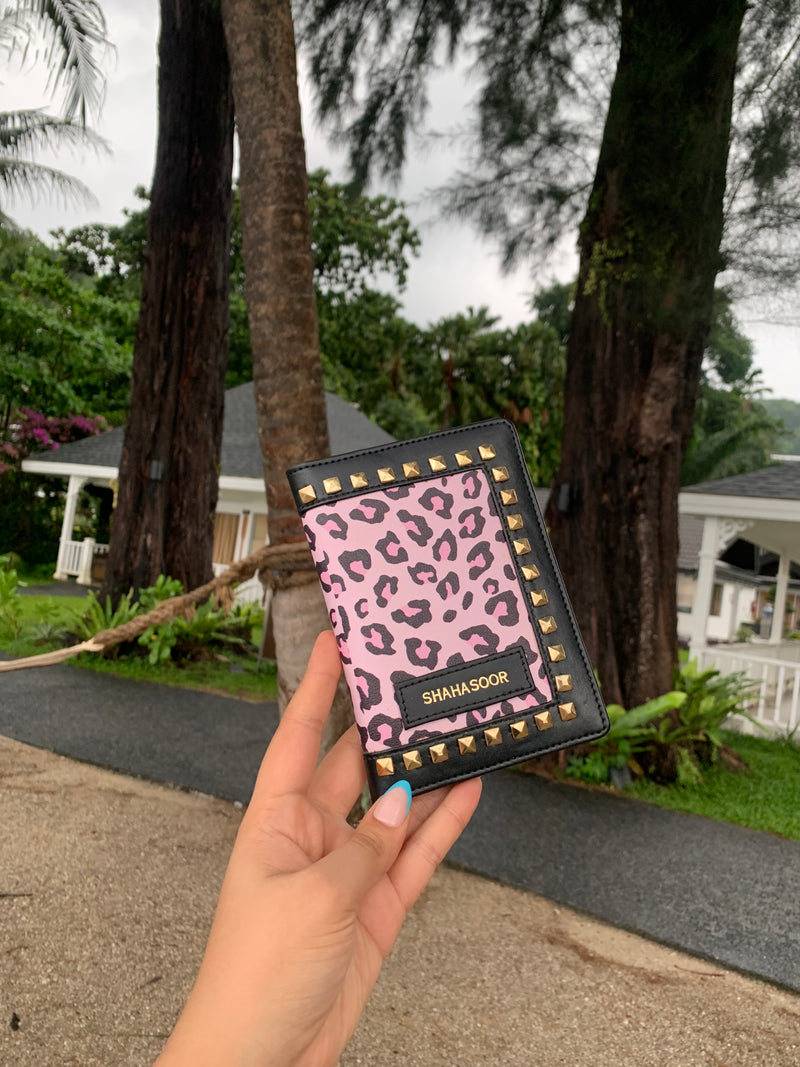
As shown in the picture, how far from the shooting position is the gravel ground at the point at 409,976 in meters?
2.51

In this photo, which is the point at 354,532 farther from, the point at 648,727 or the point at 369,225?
the point at 369,225

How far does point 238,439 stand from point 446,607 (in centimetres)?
1852

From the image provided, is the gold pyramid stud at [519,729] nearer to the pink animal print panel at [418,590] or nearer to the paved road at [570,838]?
the pink animal print panel at [418,590]

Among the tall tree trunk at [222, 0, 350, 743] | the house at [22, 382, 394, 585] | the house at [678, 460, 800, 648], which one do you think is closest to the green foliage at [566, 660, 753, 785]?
the house at [678, 460, 800, 648]

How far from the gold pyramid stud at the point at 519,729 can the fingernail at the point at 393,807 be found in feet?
0.73

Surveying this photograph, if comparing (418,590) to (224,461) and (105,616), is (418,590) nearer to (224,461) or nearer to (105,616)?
(105,616)

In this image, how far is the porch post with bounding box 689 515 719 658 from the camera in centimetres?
1030

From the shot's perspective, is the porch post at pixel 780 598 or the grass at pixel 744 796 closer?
the grass at pixel 744 796

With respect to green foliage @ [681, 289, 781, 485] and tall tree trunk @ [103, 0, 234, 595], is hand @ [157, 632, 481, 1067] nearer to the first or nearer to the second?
tall tree trunk @ [103, 0, 234, 595]

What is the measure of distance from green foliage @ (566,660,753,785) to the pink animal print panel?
4708 millimetres

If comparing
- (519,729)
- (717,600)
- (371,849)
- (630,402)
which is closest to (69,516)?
(630,402)

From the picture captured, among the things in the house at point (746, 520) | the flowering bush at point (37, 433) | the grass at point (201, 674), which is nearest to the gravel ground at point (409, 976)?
the grass at point (201, 674)

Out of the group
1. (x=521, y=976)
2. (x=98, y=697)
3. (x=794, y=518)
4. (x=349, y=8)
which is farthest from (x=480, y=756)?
(x=794, y=518)

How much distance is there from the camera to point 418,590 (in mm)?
1389
